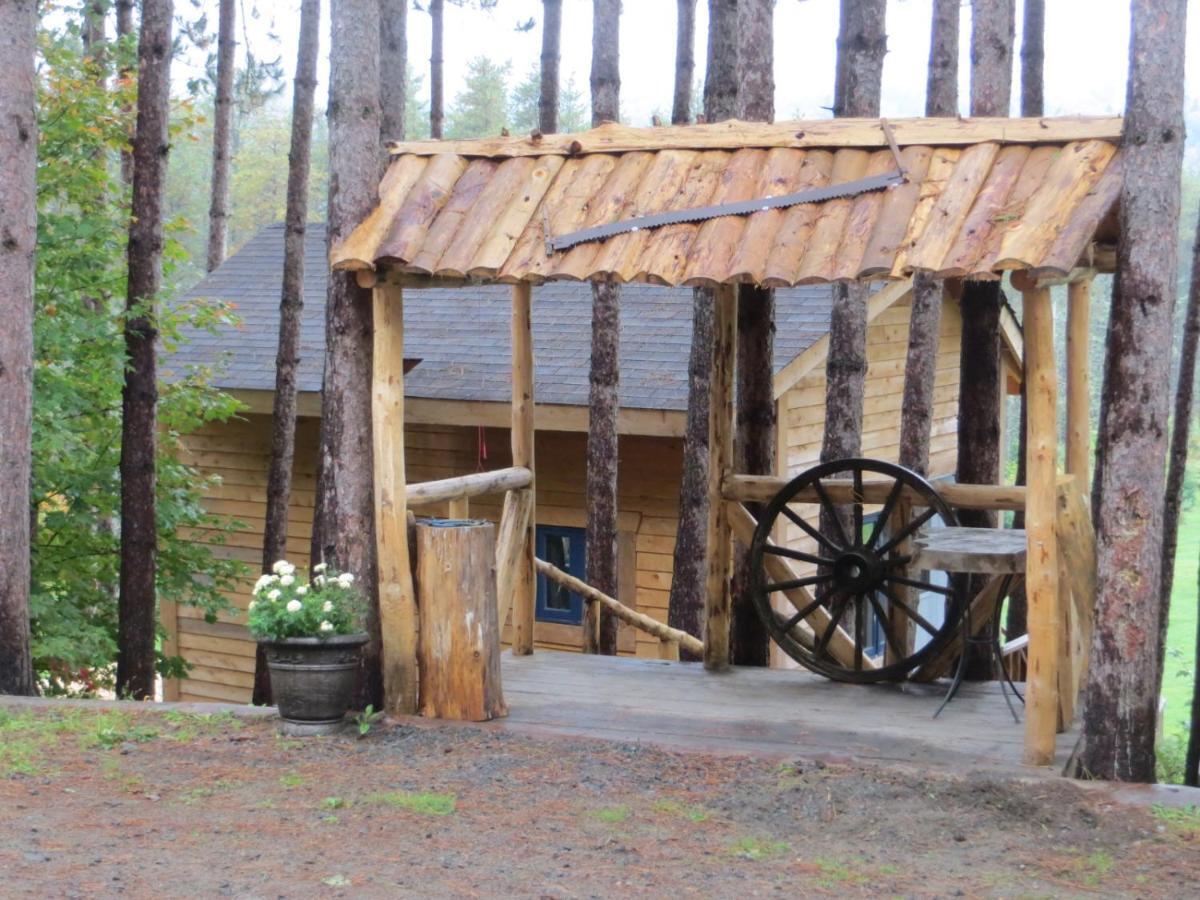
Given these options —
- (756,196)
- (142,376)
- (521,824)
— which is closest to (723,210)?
(756,196)

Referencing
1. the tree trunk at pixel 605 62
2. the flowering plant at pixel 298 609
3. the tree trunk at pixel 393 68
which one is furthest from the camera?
the tree trunk at pixel 605 62

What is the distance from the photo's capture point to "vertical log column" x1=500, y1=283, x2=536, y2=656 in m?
9.02

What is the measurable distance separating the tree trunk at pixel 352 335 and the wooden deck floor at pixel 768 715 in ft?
4.02

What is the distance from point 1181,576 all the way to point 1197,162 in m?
64.1

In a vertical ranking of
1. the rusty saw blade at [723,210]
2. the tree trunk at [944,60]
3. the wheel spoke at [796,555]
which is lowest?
the wheel spoke at [796,555]

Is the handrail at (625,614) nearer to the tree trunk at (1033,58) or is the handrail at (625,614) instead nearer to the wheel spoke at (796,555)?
the wheel spoke at (796,555)

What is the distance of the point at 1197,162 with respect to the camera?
3839 inches

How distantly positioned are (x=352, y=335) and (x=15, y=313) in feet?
8.15

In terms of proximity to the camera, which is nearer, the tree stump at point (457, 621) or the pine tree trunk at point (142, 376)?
the tree stump at point (457, 621)

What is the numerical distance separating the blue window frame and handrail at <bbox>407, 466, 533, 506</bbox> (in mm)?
4192

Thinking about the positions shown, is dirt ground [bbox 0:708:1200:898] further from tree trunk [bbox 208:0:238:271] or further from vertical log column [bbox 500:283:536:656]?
tree trunk [bbox 208:0:238:271]

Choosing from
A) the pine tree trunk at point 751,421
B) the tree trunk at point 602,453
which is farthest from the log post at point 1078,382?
the tree trunk at point 602,453

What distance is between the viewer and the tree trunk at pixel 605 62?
12891 millimetres

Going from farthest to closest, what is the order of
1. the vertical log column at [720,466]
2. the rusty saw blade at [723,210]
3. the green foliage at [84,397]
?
the green foliage at [84,397] → the vertical log column at [720,466] → the rusty saw blade at [723,210]
